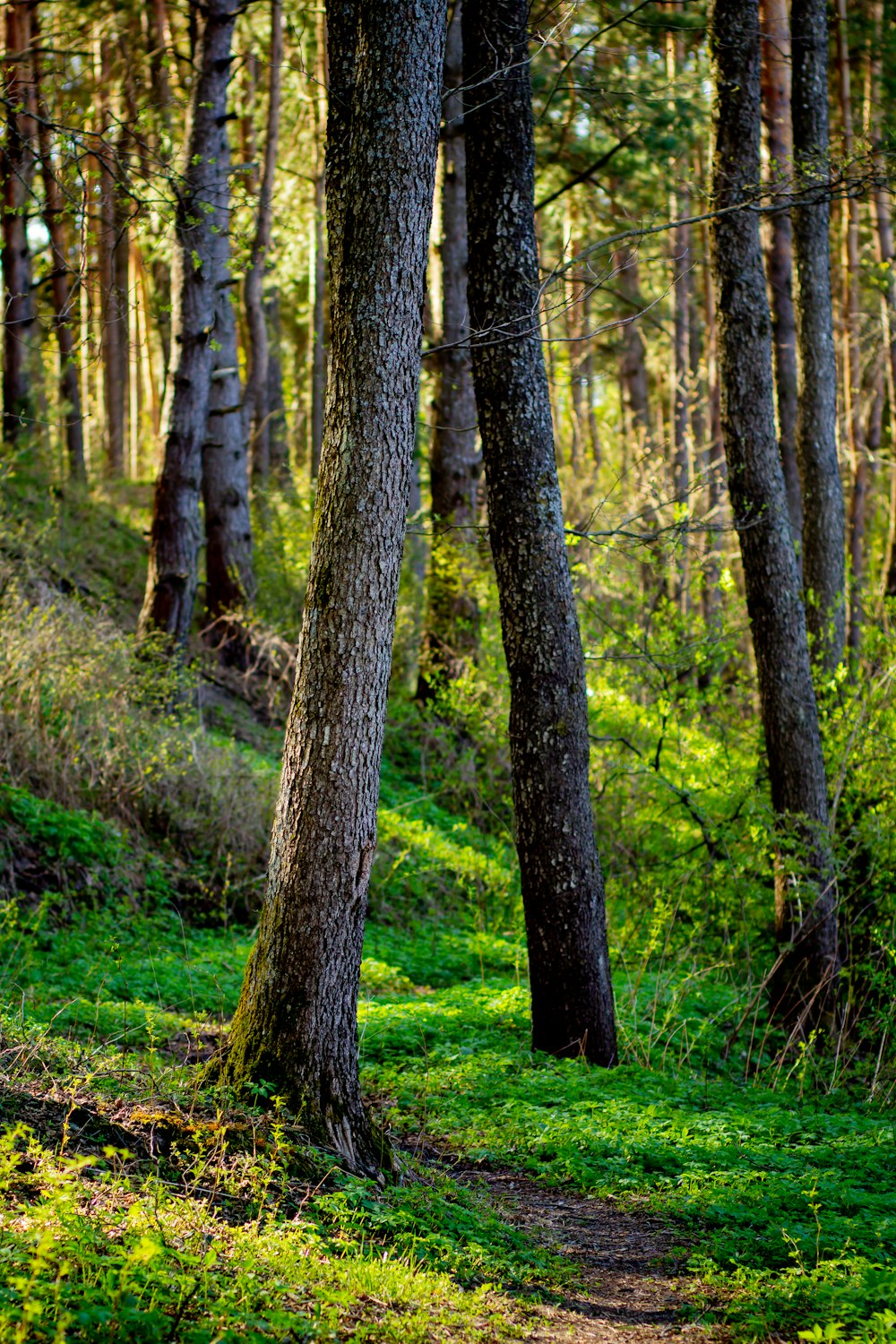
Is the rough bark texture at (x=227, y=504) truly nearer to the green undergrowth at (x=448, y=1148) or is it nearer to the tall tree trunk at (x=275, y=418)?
the tall tree trunk at (x=275, y=418)

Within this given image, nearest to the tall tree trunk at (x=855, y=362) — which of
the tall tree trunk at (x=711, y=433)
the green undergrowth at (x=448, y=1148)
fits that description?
the tall tree trunk at (x=711, y=433)

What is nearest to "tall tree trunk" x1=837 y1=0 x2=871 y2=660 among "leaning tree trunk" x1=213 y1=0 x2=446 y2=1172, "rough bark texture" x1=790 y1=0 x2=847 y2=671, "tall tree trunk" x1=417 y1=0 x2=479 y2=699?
"tall tree trunk" x1=417 y1=0 x2=479 y2=699

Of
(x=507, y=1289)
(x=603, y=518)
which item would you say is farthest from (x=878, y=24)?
(x=507, y=1289)

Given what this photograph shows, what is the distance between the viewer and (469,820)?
38.2ft

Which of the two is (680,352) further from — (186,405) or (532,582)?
(532,582)

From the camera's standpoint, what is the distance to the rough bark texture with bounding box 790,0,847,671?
932cm

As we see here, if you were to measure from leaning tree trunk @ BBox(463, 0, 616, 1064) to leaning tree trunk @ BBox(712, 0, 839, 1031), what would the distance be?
2277 mm

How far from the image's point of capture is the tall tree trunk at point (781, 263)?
39.8 ft

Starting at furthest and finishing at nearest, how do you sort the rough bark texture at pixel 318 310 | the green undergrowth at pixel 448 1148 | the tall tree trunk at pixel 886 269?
1. the rough bark texture at pixel 318 310
2. the tall tree trunk at pixel 886 269
3. the green undergrowth at pixel 448 1148

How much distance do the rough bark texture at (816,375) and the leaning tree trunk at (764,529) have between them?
134cm

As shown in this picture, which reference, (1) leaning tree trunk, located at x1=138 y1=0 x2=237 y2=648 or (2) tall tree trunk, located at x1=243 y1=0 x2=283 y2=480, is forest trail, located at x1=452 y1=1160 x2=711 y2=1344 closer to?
(1) leaning tree trunk, located at x1=138 y1=0 x2=237 y2=648

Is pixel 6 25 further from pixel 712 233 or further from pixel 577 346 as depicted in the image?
pixel 577 346

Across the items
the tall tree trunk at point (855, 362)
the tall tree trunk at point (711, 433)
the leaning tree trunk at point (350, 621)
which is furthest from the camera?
the tall tree trunk at point (855, 362)

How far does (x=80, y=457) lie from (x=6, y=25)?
562cm
